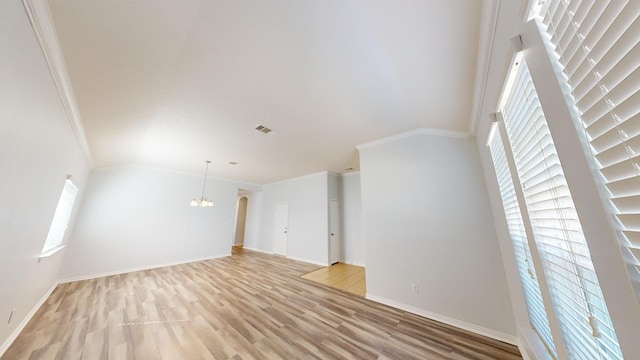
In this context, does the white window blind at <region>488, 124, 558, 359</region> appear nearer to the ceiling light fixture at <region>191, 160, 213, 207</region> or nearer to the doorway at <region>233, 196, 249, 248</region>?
the ceiling light fixture at <region>191, 160, 213, 207</region>

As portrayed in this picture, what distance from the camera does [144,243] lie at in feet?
16.2

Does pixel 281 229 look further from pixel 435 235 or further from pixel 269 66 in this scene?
pixel 269 66

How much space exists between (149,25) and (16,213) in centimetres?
216

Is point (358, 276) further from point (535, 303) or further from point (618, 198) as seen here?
point (618, 198)

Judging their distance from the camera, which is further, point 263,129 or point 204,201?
point 204,201

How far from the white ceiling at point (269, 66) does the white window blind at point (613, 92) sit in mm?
1043

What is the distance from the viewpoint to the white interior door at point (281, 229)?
6598 millimetres

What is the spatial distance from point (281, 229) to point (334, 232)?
212 centimetres

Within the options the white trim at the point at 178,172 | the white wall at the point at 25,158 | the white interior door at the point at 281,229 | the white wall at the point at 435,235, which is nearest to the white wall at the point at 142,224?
the white trim at the point at 178,172

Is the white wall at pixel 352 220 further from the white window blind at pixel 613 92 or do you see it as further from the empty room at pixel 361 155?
the white window blind at pixel 613 92

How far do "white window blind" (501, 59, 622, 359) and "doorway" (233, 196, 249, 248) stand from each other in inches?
361

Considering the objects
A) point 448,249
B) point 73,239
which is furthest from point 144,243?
point 448,249

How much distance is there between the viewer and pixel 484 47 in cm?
146

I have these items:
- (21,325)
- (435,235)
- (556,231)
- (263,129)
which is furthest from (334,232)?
(21,325)
